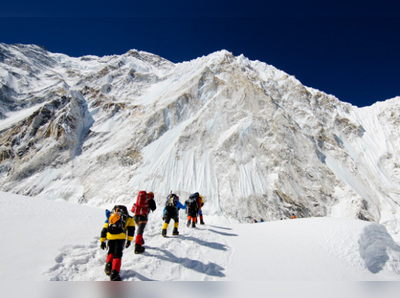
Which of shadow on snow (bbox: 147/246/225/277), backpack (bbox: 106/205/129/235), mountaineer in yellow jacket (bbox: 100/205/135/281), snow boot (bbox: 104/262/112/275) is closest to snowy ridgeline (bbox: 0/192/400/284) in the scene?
shadow on snow (bbox: 147/246/225/277)

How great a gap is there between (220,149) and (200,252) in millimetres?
20669

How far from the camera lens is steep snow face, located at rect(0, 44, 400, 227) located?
22.4m

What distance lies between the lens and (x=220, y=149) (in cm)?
2609

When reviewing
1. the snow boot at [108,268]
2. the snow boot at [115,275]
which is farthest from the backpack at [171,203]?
the snow boot at [115,275]

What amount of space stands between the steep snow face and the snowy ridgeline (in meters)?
→ 13.8

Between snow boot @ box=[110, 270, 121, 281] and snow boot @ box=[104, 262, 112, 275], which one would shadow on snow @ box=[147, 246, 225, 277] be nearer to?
snow boot @ box=[104, 262, 112, 275]

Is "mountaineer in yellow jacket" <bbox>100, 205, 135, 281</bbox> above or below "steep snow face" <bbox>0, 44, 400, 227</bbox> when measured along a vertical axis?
below

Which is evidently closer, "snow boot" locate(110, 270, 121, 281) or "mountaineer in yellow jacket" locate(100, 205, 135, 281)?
"snow boot" locate(110, 270, 121, 281)

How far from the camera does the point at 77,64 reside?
7950cm

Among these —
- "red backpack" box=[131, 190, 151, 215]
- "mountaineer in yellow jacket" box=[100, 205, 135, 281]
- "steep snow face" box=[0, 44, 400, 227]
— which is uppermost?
"steep snow face" box=[0, 44, 400, 227]

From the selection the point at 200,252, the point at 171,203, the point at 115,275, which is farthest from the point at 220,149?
the point at 115,275

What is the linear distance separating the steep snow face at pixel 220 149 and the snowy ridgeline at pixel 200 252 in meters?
13.8

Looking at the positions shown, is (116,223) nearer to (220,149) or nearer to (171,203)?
(171,203)

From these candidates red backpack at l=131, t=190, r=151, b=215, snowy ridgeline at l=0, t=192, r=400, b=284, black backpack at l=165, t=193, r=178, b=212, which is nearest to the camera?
snowy ridgeline at l=0, t=192, r=400, b=284
